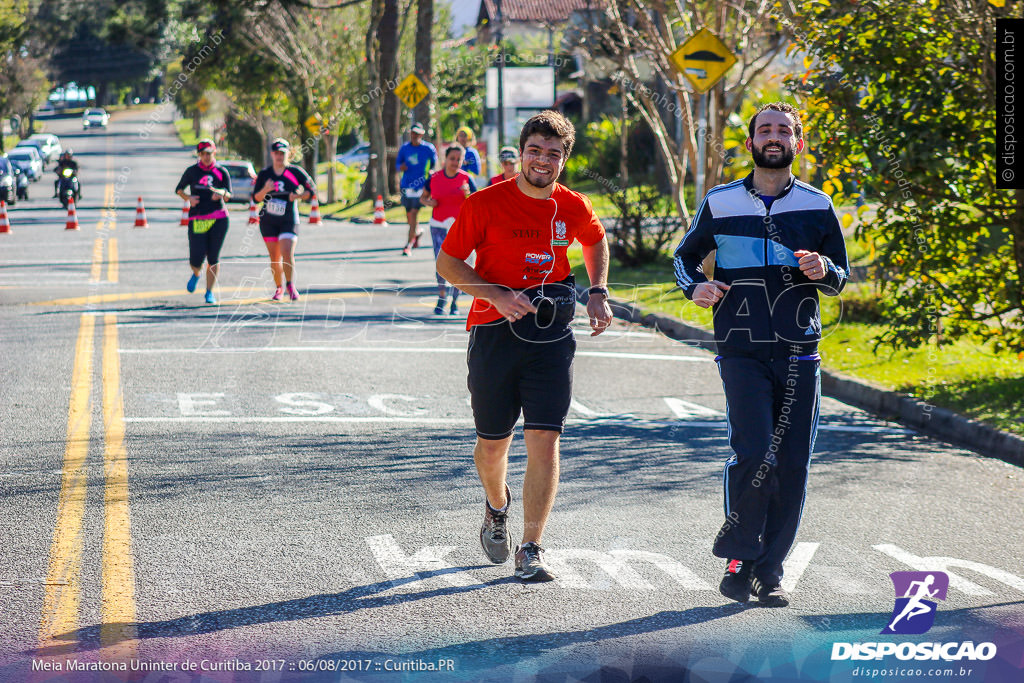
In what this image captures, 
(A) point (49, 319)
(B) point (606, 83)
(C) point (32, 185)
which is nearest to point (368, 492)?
(A) point (49, 319)

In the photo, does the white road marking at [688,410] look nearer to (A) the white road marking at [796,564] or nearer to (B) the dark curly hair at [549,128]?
(A) the white road marking at [796,564]

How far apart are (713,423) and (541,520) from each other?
4191mm

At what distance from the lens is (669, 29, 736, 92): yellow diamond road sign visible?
15906mm

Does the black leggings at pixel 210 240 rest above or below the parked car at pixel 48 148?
below

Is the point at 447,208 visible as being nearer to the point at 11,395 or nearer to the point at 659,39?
the point at 659,39

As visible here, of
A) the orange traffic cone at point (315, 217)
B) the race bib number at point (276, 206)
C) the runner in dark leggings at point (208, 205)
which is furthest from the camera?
the orange traffic cone at point (315, 217)

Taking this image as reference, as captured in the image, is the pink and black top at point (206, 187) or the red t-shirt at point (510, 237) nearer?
the red t-shirt at point (510, 237)

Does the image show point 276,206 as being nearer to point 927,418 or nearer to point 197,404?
point 197,404

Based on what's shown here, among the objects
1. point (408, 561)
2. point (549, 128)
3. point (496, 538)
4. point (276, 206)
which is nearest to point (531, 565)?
point (496, 538)

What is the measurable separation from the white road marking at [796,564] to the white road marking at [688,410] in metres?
3.61

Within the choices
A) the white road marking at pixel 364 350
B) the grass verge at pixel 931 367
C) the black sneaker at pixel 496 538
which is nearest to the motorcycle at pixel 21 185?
the grass verge at pixel 931 367

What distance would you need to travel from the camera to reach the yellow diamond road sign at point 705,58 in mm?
15906

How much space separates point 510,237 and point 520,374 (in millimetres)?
603

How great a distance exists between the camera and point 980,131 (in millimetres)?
10406
